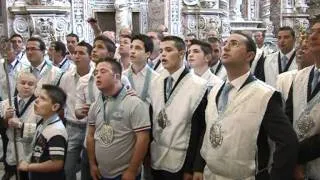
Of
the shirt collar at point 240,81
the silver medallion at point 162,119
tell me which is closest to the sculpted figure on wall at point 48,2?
the silver medallion at point 162,119

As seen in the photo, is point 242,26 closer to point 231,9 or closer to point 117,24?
point 231,9

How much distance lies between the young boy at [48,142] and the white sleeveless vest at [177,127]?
703mm

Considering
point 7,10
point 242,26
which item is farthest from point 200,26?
point 7,10

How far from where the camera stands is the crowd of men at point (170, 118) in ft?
9.30

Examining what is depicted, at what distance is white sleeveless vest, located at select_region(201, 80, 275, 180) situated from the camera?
2.79 metres

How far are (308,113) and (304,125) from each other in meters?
0.08

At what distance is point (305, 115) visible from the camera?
298cm

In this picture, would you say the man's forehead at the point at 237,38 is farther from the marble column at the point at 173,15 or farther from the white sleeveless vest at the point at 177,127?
the marble column at the point at 173,15

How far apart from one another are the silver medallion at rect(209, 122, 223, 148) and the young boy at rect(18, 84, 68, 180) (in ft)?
3.70

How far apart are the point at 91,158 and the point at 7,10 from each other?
5769mm

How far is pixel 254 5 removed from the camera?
15102mm

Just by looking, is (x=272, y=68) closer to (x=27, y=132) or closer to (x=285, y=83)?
(x=285, y=83)

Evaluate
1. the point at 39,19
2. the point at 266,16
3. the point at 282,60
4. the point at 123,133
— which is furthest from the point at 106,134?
the point at 266,16

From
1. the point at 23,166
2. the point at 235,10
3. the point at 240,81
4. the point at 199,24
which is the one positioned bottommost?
the point at 23,166
